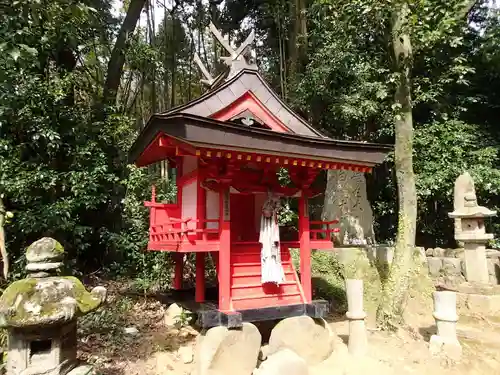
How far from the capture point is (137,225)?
8.84 m

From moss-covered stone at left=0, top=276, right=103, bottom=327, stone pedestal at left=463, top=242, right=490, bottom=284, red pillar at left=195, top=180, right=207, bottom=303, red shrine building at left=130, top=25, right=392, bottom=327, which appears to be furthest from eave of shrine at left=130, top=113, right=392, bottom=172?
stone pedestal at left=463, top=242, right=490, bottom=284

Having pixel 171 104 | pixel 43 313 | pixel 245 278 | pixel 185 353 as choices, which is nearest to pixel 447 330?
pixel 245 278

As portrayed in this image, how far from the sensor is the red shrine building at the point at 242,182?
200 inches

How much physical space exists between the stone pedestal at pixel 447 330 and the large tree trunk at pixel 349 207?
16.6 ft

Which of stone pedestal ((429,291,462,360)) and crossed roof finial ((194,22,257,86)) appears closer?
stone pedestal ((429,291,462,360))

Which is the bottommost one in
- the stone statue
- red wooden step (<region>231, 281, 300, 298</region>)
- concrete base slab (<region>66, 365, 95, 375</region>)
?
concrete base slab (<region>66, 365, 95, 375</region>)

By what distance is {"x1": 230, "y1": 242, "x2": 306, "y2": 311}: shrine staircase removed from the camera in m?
5.53

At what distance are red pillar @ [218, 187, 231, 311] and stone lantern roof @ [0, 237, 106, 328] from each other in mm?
2114

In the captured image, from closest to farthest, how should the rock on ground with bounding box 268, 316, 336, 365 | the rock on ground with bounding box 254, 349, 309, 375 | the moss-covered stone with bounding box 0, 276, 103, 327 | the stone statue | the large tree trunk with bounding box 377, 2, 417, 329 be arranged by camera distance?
the moss-covered stone with bounding box 0, 276, 103, 327, the rock on ground with bounding box 254, 349, 309, 375, the rock on ground with bounding box 268, 316, 336, 365, the large tree trunk with bounding box 377, 2, 417, 329, the stone statue

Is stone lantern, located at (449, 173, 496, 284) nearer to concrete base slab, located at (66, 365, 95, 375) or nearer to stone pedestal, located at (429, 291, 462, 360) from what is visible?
stone pedestal, located at (429, 291, 462, 360)

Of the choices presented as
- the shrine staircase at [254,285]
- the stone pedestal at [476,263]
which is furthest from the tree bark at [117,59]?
the stone pedestal at [476,263]

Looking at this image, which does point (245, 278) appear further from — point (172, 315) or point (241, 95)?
point (241, 95)

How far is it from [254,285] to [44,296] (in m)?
3.22

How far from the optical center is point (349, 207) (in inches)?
451
